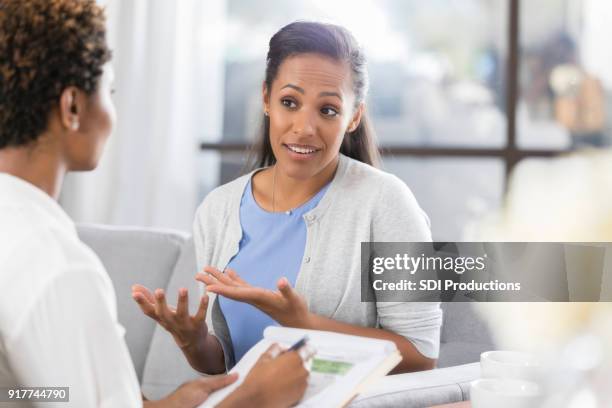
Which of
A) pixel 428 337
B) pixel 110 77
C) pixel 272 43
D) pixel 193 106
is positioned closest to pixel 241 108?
pixel 193 106

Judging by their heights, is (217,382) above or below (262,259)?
below

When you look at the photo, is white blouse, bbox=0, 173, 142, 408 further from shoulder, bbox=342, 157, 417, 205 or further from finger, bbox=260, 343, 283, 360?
shoulder, bbox=342, 157, 417, 205

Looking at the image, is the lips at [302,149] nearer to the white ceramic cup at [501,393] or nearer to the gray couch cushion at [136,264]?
the white ceramic cup at [501,393]

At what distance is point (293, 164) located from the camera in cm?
158

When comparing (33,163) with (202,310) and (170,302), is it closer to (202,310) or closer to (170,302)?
(202,310)

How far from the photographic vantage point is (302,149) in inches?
61.6

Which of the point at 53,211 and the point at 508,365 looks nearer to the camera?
the point at 53,211

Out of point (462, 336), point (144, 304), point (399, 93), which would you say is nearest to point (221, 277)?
point (144, 304)

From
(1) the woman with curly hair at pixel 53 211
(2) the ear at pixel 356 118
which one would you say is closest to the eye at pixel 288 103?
(2) the ear at pixel 356 118

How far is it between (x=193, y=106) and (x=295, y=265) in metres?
1.80

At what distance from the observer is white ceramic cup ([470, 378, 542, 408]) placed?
41.8 inches

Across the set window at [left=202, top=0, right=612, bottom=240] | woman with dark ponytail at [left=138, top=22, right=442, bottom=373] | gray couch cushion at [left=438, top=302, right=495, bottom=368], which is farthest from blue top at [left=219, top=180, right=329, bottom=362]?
window at [left=202, top=0, right=612, bottom=240]

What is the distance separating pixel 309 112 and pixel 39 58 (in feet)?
2.39

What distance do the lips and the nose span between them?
3 centimetres
